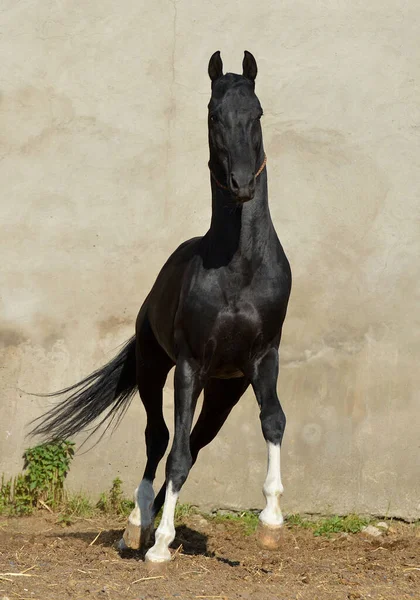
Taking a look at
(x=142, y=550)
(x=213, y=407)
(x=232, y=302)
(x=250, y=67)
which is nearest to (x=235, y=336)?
(x=232, y=302)

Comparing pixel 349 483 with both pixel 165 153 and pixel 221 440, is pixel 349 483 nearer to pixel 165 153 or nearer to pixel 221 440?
pixel 221 440

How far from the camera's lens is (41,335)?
7.35m

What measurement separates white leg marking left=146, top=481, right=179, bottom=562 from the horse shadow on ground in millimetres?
901

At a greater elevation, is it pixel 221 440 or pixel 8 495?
pixel 221 440

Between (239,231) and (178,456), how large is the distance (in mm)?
1200

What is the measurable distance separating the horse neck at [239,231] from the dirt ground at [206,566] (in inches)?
62.7

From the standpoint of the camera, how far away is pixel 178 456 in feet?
15.8

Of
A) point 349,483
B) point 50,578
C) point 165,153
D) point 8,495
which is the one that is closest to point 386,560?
Result: point 349,483

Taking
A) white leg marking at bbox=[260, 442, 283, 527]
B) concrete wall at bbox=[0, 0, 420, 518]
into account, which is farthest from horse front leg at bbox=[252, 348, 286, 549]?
concrete wall at bbox=[0, 0, 420, 518]

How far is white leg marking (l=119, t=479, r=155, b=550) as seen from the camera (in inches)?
222

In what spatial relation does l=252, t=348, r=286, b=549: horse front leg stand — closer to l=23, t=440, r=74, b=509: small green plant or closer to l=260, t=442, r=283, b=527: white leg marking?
l=260, t=442, r=283, b=527: white leg marking

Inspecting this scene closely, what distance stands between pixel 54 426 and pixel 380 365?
8.48 feet

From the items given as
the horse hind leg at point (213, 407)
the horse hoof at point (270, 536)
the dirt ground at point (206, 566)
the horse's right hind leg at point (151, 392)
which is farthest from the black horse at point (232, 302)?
the horse's right hind leg at point (151, 392)

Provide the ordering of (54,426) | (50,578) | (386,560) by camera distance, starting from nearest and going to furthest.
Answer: (50,578) → (386,560) → (54,426)
